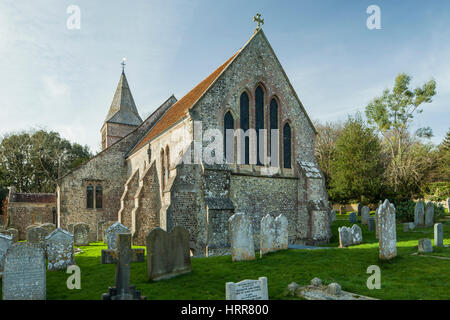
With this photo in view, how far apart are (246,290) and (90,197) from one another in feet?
64.8

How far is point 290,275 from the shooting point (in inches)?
327

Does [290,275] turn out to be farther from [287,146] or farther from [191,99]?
[191,99]

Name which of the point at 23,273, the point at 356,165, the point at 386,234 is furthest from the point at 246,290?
the point at 356,165

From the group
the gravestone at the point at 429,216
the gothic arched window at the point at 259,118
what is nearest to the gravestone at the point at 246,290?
the gothic arched window at the point at 259,118

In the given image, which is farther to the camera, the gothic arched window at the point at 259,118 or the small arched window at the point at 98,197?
the small arched window at the point at 98,197

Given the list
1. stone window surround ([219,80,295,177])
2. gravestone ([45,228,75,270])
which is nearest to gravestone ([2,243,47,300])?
gravestone ([45,228,75,270])

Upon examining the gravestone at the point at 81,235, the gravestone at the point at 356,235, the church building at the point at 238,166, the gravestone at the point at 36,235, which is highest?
the church building at the point at 238,166

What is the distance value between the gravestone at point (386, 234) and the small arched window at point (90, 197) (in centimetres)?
1915

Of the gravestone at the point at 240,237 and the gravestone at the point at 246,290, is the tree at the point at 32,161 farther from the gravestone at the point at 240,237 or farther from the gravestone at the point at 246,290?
the gravestone at the point at 246,290

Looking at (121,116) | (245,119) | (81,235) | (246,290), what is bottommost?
(81,235)

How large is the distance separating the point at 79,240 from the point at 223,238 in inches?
365

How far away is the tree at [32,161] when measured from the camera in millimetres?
40469

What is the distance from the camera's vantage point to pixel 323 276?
8094 millimetres

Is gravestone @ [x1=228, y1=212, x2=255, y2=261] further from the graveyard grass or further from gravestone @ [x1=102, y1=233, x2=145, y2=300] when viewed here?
gravestone @ [x1=102, y1=233, x2=145, y2=300]
